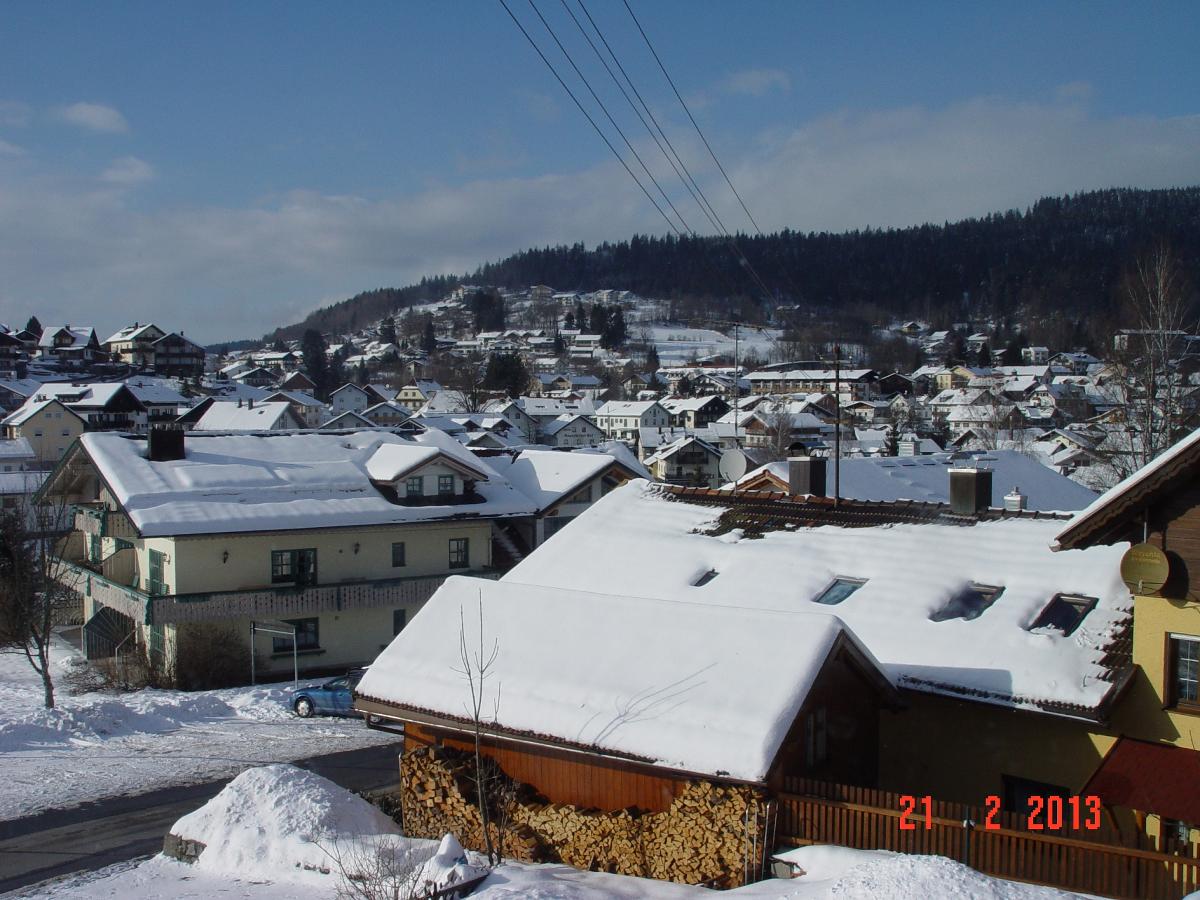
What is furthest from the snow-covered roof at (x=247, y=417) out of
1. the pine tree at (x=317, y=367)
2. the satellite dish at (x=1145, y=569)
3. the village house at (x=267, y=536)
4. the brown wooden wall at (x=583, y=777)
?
the pine tree at (x=317, y=367)

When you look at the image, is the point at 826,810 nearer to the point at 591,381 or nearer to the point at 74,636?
the point at 74,636

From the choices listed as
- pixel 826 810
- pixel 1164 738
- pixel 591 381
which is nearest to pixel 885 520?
pixel 1164 738

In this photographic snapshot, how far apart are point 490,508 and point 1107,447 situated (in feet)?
67.2

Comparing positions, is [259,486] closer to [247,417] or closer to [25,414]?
[247,417]

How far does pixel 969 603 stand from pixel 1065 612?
1356 millimetres

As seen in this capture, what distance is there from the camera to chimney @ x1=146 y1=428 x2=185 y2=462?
3155 cm

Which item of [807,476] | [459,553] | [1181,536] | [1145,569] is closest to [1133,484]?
[1181,536]

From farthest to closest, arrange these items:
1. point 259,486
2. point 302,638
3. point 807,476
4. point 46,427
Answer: point 46,427 < point 259,486 < point 302,638 < point 807,476

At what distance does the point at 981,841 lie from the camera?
9562mm

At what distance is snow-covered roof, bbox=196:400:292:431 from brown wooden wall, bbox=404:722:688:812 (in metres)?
70.0

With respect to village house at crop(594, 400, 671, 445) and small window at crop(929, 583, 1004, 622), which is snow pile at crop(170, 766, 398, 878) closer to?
small window at crop(929, 583, 1004, 622)

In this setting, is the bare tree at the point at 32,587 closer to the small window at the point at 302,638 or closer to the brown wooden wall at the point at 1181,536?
the small window at the point at 302,638

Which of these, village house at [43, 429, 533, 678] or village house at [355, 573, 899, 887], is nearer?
village house at [355, 573, 899, 887]
